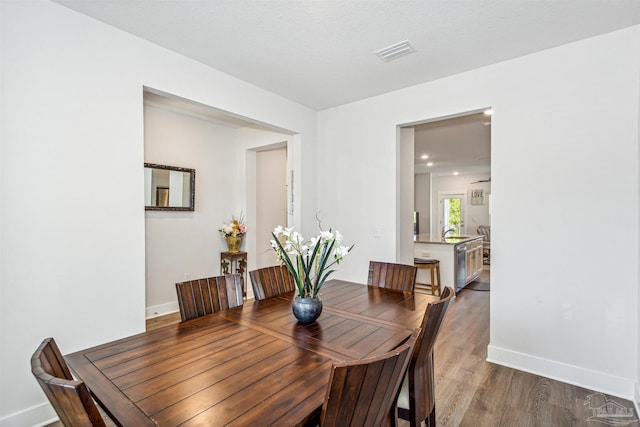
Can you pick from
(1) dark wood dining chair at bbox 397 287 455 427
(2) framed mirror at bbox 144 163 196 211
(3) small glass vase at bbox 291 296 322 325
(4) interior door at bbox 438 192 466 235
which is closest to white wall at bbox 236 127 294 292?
(2) framed mirror at bbox 144 163 196 211

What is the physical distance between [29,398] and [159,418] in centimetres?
174

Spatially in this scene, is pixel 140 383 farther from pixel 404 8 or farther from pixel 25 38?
pixel 404 8

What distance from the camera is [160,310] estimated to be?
3.88 m

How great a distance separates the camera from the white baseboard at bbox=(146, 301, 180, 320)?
3773 mm

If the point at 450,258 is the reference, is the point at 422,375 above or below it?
below

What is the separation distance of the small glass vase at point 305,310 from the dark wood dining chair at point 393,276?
1010 millimetres

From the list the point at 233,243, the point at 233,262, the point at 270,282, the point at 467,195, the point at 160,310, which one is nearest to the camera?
the point at 270,282

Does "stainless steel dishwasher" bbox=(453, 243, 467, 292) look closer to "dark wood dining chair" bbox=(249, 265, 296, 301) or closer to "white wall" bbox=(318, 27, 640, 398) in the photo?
"white wall" bbox=(318, 27, 640, 398)

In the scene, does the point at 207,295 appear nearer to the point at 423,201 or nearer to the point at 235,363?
the point at 235,363

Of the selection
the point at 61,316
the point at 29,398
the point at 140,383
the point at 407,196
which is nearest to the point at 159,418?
the point at 140,383

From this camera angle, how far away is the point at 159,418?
912 mm

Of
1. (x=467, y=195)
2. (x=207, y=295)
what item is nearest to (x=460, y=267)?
(x=207, y=295)

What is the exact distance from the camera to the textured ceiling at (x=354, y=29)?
1.98m

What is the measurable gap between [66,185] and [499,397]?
3.29m
